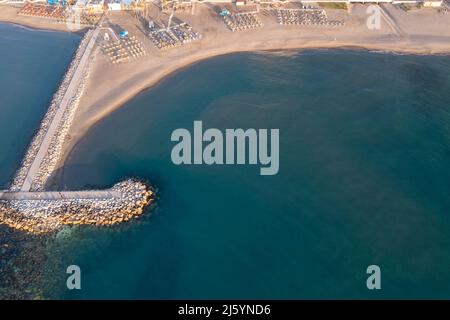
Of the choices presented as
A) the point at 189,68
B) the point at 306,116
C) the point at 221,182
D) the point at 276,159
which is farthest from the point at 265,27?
the point at 221,182

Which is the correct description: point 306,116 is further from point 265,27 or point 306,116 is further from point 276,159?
point 265,27

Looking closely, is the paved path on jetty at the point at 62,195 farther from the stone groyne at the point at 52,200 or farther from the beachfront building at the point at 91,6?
the beachfront building at the point at 91,6

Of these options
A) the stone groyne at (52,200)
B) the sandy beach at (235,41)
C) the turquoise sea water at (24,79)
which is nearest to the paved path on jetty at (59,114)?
the stone groyne at (52,200)

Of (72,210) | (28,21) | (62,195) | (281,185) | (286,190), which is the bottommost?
(72,210)

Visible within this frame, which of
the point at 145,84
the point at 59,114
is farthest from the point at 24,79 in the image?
the point at 145,84

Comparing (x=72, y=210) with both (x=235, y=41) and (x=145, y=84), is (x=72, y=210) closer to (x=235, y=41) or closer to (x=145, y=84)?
(x=145, y=84)

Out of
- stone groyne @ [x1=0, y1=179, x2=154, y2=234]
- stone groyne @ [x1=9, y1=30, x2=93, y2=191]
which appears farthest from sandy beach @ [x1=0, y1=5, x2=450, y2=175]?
stone groyne @ [x1=0, y1=179, x2=154, y2=234]
